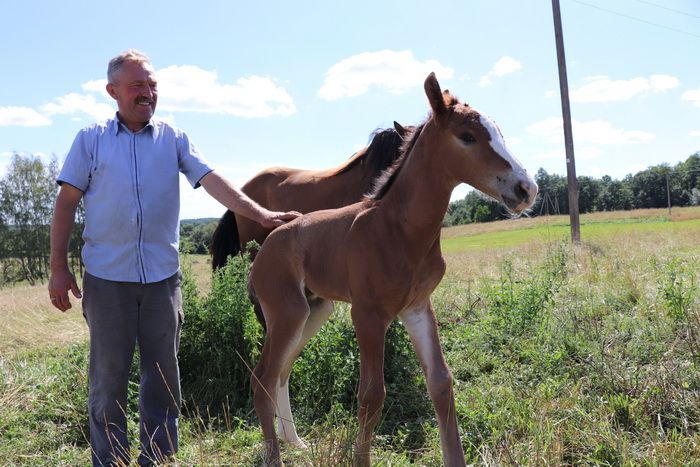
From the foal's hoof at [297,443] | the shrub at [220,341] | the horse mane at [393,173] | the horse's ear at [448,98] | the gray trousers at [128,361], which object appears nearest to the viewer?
the horse's ear at [448,98]

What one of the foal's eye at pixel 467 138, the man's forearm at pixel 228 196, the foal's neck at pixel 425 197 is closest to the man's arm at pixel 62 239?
the man's forearm at pixel 228 196

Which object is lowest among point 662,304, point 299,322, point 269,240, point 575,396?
point 575,396

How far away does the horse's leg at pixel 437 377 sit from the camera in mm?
3172

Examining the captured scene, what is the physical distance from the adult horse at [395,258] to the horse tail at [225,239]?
366 centimetres

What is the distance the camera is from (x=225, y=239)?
7199mm

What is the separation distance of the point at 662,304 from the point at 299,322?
13.4ft

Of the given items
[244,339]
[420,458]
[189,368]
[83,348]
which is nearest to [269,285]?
[420,458]

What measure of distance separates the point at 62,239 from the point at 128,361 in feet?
2.94

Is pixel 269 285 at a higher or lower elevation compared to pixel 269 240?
lower

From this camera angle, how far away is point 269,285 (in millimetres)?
3652

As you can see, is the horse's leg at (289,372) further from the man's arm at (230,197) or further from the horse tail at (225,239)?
the horse tail at (225,239)

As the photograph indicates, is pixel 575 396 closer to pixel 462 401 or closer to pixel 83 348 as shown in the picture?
pixel 462 401

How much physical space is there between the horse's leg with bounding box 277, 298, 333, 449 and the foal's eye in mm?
1629

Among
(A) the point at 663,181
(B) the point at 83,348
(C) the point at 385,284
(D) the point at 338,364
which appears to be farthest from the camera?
(A) the point at 663,181
